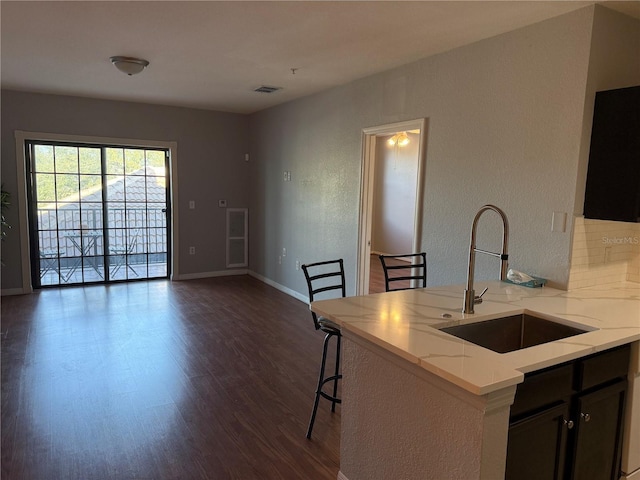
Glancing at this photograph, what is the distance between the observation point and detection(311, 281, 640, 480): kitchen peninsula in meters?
1.45

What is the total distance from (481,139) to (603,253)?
1089 millimetres

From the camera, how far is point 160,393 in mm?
3051

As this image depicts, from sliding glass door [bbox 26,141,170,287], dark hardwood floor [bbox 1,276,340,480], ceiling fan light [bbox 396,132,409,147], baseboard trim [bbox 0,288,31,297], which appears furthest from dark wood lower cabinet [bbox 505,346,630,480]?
ceiling fan light [bbox 396,132,409,147]

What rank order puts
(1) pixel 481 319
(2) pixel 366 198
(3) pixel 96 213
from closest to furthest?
(1) pixel 481 319 → (2) pixel 366 198 → (3) pixel 96 213

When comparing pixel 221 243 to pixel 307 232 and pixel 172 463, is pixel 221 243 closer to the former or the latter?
pixel 307 232

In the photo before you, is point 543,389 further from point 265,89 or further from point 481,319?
point 265,89

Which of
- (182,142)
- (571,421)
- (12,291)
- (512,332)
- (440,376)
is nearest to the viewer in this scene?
(440,376)

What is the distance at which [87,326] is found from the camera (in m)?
4.40

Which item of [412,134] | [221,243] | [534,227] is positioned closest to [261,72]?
[534,227]

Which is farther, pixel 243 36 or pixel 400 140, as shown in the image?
pixel 400 140

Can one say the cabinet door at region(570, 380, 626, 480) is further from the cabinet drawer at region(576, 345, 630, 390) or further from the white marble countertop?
the white marble countertop

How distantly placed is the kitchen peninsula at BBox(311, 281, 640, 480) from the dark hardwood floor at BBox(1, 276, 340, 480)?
61cm

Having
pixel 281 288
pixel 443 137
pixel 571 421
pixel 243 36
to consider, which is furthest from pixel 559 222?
pixel 281 288

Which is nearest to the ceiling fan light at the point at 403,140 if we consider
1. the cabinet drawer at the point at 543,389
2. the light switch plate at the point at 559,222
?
the light switch plate at the point at 559,222
